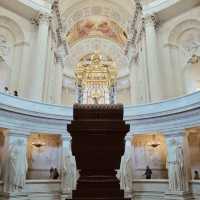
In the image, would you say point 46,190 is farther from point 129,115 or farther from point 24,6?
point 24,6

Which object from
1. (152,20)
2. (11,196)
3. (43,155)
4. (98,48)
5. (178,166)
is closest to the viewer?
(11,196)

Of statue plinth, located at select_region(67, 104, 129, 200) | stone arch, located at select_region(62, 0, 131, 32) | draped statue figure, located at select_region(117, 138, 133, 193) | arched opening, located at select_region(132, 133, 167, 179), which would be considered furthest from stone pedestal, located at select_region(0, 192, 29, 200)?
stone arch, located at select_region(62, 0, 131, 32)

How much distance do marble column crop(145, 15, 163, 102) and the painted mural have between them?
911cm

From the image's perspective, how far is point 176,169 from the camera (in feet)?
38.8

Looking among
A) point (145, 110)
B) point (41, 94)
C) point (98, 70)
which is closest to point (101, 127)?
point (98, 70)

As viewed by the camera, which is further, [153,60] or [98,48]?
[98,48]

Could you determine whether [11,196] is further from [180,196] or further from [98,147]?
[98,147]

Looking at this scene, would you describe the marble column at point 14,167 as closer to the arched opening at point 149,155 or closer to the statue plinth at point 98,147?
the arched opening at point 149,155

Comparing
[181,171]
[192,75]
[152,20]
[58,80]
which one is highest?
[152,20]

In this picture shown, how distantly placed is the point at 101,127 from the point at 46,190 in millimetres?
10697

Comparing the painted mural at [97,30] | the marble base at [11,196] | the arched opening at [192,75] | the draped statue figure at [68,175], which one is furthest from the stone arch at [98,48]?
the marble base at [11,196]

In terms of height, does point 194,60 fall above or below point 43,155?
above

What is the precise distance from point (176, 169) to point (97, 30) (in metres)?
21.8

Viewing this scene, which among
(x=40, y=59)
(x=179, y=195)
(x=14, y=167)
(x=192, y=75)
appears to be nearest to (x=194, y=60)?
(x=192, y=75)
